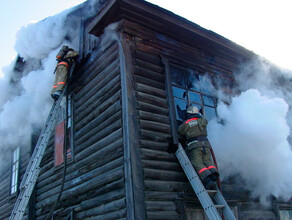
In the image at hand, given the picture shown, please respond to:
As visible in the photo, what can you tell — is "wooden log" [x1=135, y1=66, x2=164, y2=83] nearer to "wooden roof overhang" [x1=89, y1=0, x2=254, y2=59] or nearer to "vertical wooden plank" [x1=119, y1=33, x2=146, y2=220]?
"vertical wooden plank" [x1=119, y1=33, x2=146, y2=220]

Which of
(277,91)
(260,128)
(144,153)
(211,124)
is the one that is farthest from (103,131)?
(277,91)

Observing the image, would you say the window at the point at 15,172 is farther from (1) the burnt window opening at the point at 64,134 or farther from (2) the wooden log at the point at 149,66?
(2) the wooden log at the point at 149,66

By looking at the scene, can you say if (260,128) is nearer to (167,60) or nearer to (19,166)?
(167,60)

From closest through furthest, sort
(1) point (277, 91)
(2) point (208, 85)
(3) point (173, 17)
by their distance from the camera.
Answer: (3) point (173, 17) → (2) point (208, 85) → (1) point (277, 91)

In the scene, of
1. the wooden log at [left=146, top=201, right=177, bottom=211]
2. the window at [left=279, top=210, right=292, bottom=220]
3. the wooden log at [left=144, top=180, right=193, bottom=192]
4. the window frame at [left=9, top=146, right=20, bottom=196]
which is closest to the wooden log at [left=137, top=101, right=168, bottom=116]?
the wooden log at [left=144, top=180, right=193, bottom=192]

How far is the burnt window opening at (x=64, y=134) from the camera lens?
7383mm

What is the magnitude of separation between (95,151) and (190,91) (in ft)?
8.15

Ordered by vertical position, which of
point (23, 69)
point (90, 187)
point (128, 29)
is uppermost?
point (23, 69)

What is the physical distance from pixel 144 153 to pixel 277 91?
6060 mm

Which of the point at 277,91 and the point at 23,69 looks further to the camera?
the point at 23,69

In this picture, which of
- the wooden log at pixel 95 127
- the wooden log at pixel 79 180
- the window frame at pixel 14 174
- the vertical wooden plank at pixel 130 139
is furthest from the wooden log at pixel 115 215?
the window frame at pixel 14 174

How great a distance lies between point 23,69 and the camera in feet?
36.5

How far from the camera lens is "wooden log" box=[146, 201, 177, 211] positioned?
527 cm

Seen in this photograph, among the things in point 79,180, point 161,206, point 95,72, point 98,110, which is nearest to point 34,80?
point 95,72
